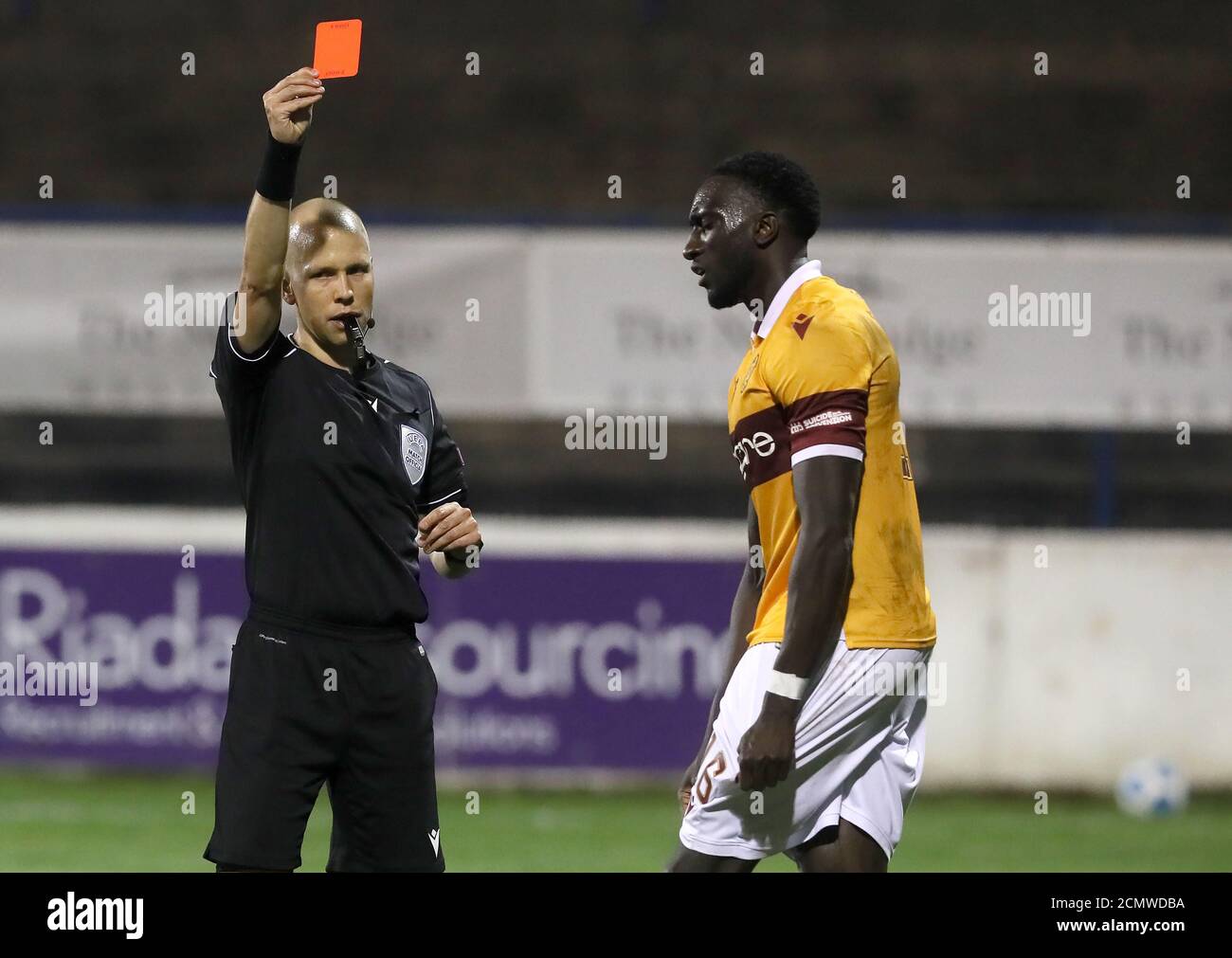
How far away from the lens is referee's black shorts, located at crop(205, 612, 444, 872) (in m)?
4.27

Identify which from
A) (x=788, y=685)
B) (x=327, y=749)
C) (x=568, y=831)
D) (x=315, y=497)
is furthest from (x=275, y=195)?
(x=568, y=831)

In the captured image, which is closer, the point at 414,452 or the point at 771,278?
the point at 771,278

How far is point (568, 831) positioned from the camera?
27.0 feet

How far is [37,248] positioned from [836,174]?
6.51 m

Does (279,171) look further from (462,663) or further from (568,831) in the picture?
(462,663)

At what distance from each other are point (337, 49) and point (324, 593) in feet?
4.02

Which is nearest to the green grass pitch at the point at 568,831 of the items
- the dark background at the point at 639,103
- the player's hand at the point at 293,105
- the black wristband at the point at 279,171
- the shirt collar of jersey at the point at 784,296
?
the shirt collar of jersey at the point at 784,296

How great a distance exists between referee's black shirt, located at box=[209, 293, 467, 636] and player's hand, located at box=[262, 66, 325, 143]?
0.48 metres

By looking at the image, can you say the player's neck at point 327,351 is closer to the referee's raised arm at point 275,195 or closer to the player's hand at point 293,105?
the referee's raised arm at point 275,195

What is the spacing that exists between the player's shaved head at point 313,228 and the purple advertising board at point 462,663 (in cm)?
500

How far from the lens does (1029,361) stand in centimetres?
986

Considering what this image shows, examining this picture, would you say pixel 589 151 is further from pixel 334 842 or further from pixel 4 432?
pixel 334 842

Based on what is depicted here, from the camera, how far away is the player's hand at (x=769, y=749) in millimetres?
3865
